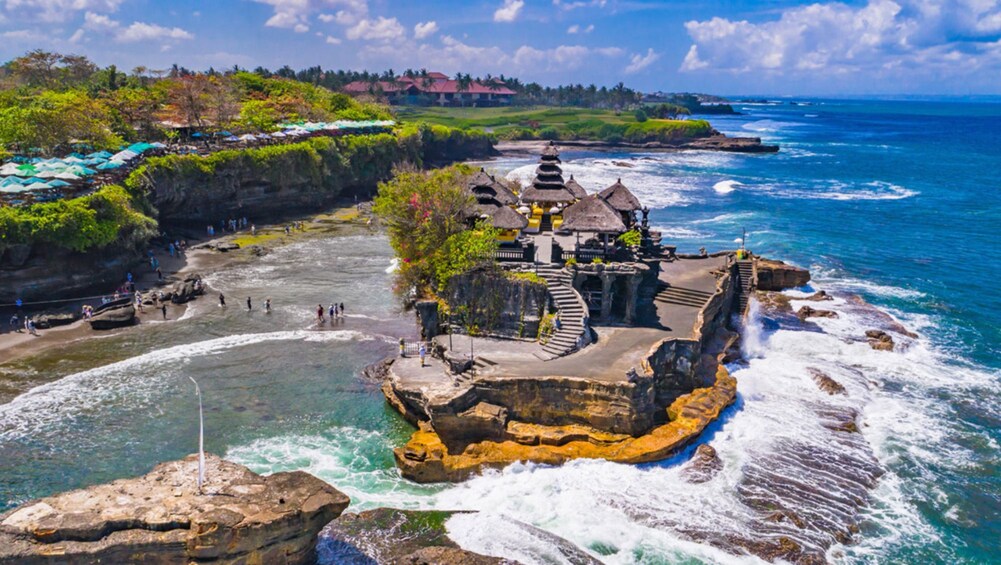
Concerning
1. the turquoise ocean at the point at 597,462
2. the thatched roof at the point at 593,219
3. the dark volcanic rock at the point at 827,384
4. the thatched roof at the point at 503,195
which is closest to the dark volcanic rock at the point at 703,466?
the turquoise ocean at the point at 597,462

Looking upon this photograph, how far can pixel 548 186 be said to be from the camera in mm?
45094

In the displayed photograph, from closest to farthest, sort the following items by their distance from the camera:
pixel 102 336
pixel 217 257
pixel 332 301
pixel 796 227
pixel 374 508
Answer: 1. pixel 374 508
2. pixel 102 336
3. pixel 332 301
4. pixel 217 257
5. pixel 796 227

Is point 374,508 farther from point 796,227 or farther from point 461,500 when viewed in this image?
point 796,227

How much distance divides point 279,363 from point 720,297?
945 inches

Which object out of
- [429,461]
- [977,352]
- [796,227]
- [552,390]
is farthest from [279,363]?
[796,227]

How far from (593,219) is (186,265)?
35140mm

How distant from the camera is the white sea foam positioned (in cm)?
9709

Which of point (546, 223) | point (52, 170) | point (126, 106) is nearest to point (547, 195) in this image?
point (546, 223)

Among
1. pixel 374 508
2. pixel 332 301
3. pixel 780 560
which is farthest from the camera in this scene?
pixel 332 301

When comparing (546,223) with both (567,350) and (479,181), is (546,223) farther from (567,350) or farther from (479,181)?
(567,350)

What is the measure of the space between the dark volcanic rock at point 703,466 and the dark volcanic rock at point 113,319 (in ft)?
110

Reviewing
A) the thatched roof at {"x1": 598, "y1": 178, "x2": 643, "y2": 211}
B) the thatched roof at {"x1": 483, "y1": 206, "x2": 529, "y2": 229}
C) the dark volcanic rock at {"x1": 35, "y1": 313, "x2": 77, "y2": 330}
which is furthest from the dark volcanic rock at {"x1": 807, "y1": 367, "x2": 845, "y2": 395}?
the dark volcanic rock at {"x1": 35, "y1": 313, "x2": 77, "y2": 330}

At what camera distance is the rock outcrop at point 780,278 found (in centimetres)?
5159

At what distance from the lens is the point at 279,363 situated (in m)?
36.2
